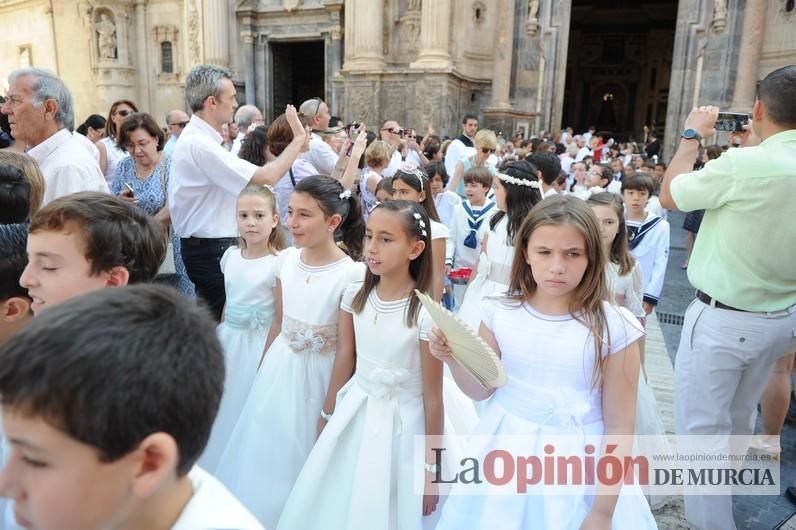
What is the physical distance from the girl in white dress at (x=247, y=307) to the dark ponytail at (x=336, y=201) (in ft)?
1.34

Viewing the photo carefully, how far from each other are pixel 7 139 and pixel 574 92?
26273mm

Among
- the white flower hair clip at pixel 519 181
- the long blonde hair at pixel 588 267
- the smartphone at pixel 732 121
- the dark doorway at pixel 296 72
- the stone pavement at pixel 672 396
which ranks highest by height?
the dark doorway at pixel 296 72

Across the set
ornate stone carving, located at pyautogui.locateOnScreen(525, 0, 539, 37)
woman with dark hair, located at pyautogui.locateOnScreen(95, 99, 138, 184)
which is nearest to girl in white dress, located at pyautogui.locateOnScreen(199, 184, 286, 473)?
woman with dark hair, located at pyautogui.locateOnScreen(95, 99, 138, 184)

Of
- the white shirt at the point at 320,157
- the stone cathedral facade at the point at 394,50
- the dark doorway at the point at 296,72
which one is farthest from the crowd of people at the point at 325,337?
the dark doorway at the point at 296,72

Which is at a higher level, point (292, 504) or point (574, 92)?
point (574, 92)

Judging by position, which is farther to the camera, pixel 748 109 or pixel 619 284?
pixel 748 109

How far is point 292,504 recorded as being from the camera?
2.21m

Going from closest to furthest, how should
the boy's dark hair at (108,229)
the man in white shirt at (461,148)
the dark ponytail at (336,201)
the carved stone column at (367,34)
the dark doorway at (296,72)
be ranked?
the boy's dark hair at (108,229) < the dark ponytail at (336,201) < the man in white shirt at (461,148) < the carved stone column at (367,34) < the dark doorway at (296,72)

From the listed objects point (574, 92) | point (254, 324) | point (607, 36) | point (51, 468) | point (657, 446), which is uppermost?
point (607, 36)

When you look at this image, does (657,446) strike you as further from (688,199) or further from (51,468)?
(51,468)

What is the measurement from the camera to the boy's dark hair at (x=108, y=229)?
1680 millimetres

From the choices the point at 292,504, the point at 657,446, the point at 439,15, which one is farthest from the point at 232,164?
the point at 439,15

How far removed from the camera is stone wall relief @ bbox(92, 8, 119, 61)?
19.0 m

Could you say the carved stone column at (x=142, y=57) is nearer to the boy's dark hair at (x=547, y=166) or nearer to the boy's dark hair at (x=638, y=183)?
the boy's dark hair at (x=547, y=166)
